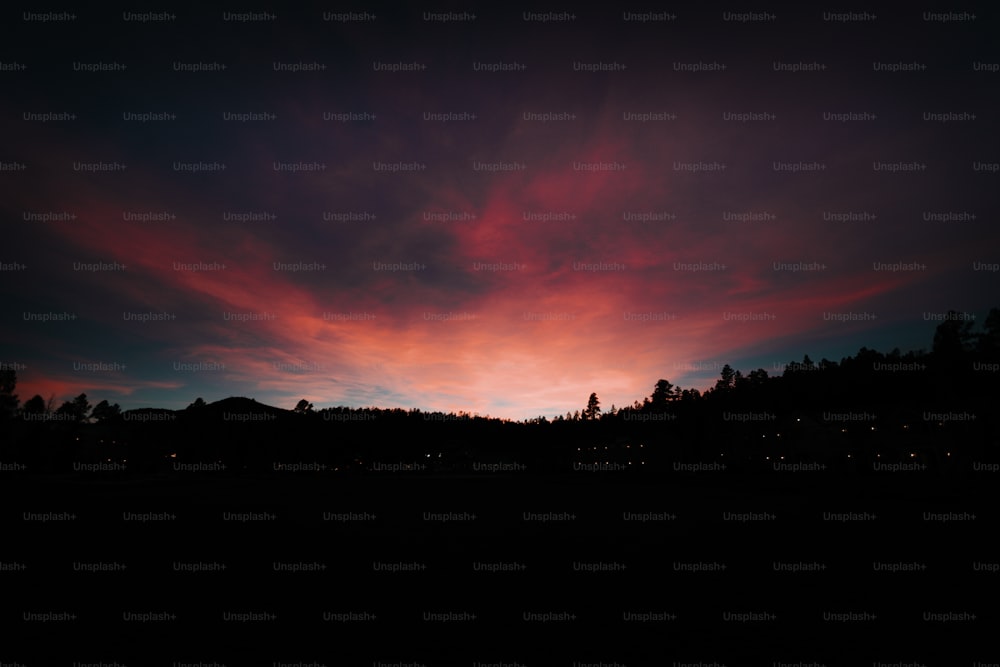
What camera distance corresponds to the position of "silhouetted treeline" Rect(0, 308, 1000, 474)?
50.3m

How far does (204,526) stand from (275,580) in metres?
12.6

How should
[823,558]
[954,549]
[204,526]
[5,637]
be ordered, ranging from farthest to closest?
[204,526] < [954,549] < [823,558] < [5,637]

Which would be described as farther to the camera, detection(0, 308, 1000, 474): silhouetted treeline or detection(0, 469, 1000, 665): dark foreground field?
detection(0, 308, 1000, 474): silhouetted treeline

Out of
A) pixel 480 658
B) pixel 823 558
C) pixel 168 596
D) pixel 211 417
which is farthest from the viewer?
pixel 211 417

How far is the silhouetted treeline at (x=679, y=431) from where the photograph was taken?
50.3m

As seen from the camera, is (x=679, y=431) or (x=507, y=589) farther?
(x=679, y=431)

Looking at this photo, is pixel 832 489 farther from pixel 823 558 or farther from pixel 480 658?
pixel 480 658

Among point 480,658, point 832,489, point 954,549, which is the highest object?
point 480,658

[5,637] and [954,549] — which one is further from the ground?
[5,637]

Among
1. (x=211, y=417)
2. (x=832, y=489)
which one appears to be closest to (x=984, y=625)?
(x=832, y=489)

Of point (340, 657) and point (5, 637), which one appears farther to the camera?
point (5, 637)

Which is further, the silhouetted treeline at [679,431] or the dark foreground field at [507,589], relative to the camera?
the silhouetted treeline at [679,431]

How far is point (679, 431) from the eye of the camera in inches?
2653

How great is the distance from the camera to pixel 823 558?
14.6 meters
